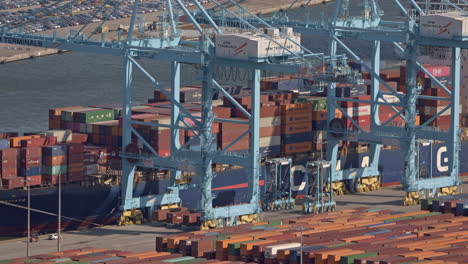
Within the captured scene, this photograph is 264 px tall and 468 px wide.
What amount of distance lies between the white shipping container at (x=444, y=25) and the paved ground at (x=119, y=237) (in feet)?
27.6

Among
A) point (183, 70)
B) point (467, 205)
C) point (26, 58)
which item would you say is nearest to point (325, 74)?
point (467, 205)

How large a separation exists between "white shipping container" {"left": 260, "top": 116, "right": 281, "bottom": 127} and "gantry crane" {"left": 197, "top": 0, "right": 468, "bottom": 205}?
121 inches

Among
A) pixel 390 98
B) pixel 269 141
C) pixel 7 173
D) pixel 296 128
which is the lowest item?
pixel 7 173

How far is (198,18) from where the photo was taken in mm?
87500

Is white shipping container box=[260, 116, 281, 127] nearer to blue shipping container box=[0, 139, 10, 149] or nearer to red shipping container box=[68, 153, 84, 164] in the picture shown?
red shipping container box=[68, 153, 84, 164]

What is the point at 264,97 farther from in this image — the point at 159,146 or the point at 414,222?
the point at 414,222

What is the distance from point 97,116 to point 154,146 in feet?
13.5

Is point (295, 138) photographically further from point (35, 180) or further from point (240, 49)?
point (35, 180)

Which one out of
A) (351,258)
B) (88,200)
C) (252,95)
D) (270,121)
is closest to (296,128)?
(270,121)

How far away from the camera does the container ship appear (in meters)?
73.0

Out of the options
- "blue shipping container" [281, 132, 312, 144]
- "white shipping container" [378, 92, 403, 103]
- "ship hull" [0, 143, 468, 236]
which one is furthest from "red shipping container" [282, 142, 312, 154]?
"white shipping container" [378, 92, 403, 103]

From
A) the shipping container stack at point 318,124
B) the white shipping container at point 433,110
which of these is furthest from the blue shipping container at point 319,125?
the white shipping container at point 433,110

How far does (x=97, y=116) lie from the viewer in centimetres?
8081

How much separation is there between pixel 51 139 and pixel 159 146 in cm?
561
